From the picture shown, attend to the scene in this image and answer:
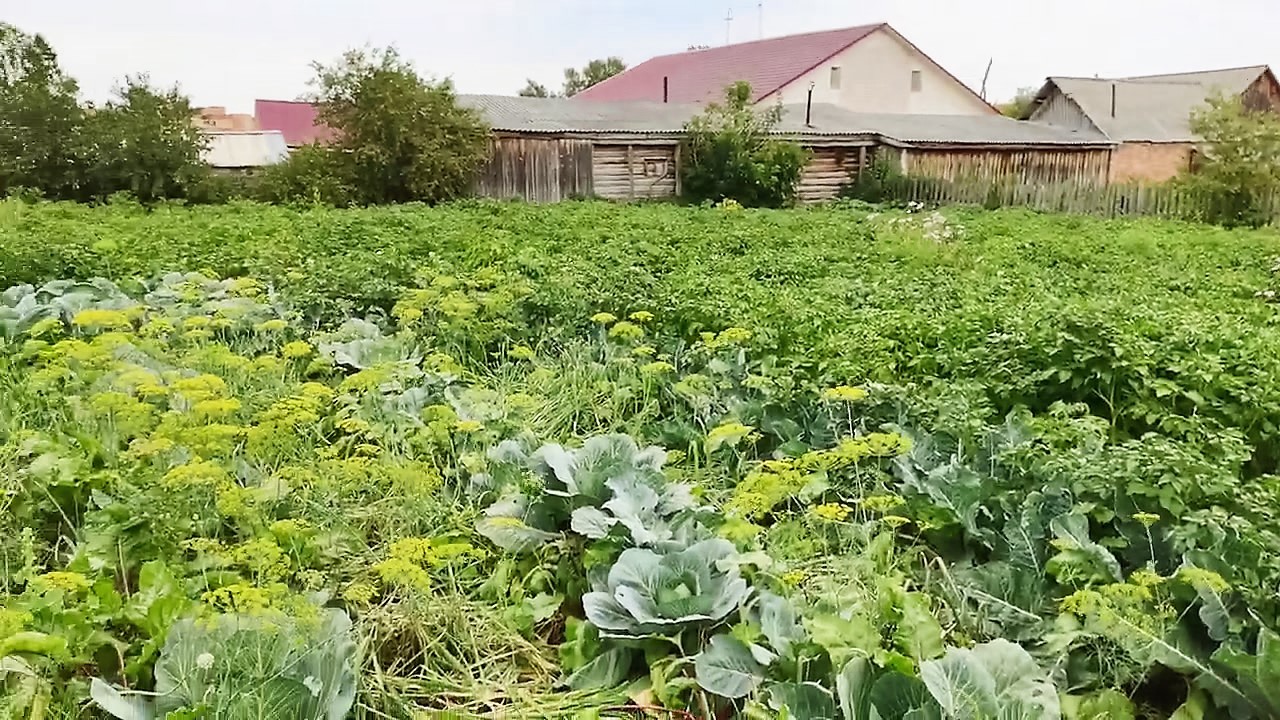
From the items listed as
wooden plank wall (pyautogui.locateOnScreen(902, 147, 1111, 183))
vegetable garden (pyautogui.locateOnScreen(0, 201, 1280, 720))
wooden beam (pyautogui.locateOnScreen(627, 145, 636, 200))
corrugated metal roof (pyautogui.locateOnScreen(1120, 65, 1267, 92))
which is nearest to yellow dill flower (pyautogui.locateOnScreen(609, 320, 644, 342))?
vegetable garden (pyautogui.locateOnScreen(0, 201, 1280, 720))

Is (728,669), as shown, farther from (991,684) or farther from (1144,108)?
(1144,108)

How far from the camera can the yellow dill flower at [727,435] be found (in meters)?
3.26

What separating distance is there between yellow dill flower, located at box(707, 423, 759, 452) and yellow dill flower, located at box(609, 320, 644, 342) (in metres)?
0.96

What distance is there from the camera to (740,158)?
56.0 feet

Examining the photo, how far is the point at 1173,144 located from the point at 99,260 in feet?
82.3

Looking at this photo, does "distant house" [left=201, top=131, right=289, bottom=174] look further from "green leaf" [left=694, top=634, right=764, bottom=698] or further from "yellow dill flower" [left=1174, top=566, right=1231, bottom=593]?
"yellow dill flower" [left=1174, top=566, right=1231, bottom=593]

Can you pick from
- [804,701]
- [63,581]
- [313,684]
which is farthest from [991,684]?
[63,581]

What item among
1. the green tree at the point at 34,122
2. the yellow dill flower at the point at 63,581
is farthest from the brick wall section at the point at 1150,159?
the yellow dill flower at the point at 63,581

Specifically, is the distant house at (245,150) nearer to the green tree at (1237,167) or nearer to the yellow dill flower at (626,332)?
the yellow dill flower at (626,332)

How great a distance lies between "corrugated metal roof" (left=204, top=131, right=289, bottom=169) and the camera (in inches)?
715

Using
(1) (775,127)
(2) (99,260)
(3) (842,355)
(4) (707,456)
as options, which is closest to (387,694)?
(4) (707,456)

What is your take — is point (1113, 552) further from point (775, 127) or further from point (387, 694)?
point (775, 127)

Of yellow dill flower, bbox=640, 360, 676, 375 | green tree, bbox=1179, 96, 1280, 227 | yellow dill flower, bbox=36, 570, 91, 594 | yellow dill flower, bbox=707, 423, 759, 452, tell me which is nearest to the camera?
yellow dill flower, bbox=36, 570, 91, 594

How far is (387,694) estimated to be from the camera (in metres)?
2.40
